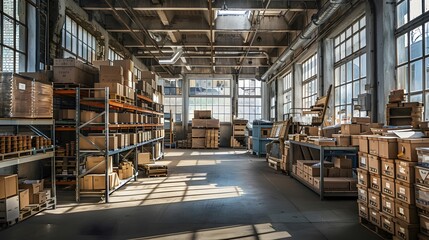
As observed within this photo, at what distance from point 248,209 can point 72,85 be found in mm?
4841

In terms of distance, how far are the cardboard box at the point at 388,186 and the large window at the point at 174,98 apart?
20775 mm

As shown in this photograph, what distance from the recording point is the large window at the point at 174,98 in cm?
2494

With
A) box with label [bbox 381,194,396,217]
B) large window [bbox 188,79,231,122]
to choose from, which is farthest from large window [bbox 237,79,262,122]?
box with label [bbox 381,194,396,217]

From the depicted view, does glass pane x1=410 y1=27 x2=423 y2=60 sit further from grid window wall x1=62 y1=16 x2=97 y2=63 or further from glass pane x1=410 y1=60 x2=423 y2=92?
grid window wall x1=62 y1=16 x2=97 y2=63

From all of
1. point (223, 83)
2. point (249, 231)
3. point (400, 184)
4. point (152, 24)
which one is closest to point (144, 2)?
point (152, 24)

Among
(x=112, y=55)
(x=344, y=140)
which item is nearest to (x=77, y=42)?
(x=112, y=55)

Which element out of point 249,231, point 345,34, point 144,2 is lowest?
point 249,231

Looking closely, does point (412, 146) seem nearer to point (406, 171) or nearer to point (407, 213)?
point (406, 171)

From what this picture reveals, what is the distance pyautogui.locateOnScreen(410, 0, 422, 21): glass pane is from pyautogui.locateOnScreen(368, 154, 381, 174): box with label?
408 centimetres

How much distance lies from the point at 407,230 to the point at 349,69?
25.0ft

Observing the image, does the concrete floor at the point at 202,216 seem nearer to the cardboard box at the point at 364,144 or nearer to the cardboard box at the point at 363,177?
the cardboard box at the point at 363,177

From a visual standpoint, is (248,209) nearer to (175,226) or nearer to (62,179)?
(175,226)

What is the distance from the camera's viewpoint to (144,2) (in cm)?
1123

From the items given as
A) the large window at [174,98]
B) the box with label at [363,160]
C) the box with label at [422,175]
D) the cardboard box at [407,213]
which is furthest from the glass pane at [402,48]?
the large window at [174,98]
